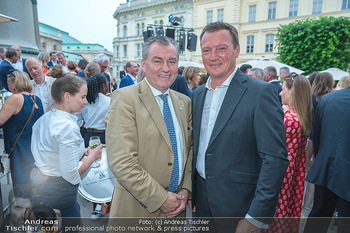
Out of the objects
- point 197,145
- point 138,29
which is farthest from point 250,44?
point 197,145

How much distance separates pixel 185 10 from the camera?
107 feet

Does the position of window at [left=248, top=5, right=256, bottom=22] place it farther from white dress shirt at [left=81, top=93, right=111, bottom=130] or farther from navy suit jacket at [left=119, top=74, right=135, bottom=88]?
white dress shirt at [left=81, top=93, right=111, bottom=130]

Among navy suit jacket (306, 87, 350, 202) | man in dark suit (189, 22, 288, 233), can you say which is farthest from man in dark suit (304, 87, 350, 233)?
man in dark suit (189, 22, 288, 233)

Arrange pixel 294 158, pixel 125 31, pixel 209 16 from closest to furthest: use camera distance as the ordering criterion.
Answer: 1. pixel 294 158
2. pixel 209 16
3. pixel 125 31

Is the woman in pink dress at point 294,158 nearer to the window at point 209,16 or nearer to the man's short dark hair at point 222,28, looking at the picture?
the man's short dark hair at point 222,28

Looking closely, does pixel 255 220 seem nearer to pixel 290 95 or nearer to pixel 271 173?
pixel 271 173

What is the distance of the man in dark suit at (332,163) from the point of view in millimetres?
2220

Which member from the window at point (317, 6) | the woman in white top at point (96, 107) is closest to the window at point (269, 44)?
the window at point (317, 6)

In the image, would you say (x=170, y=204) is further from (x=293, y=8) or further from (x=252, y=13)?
(x=252, y=13)

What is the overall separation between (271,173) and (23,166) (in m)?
3.39

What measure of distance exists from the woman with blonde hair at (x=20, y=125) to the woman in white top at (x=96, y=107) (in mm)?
723

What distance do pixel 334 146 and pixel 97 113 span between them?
10.9ft

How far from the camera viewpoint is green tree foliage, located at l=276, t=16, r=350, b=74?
16.3 m

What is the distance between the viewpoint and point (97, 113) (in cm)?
343
